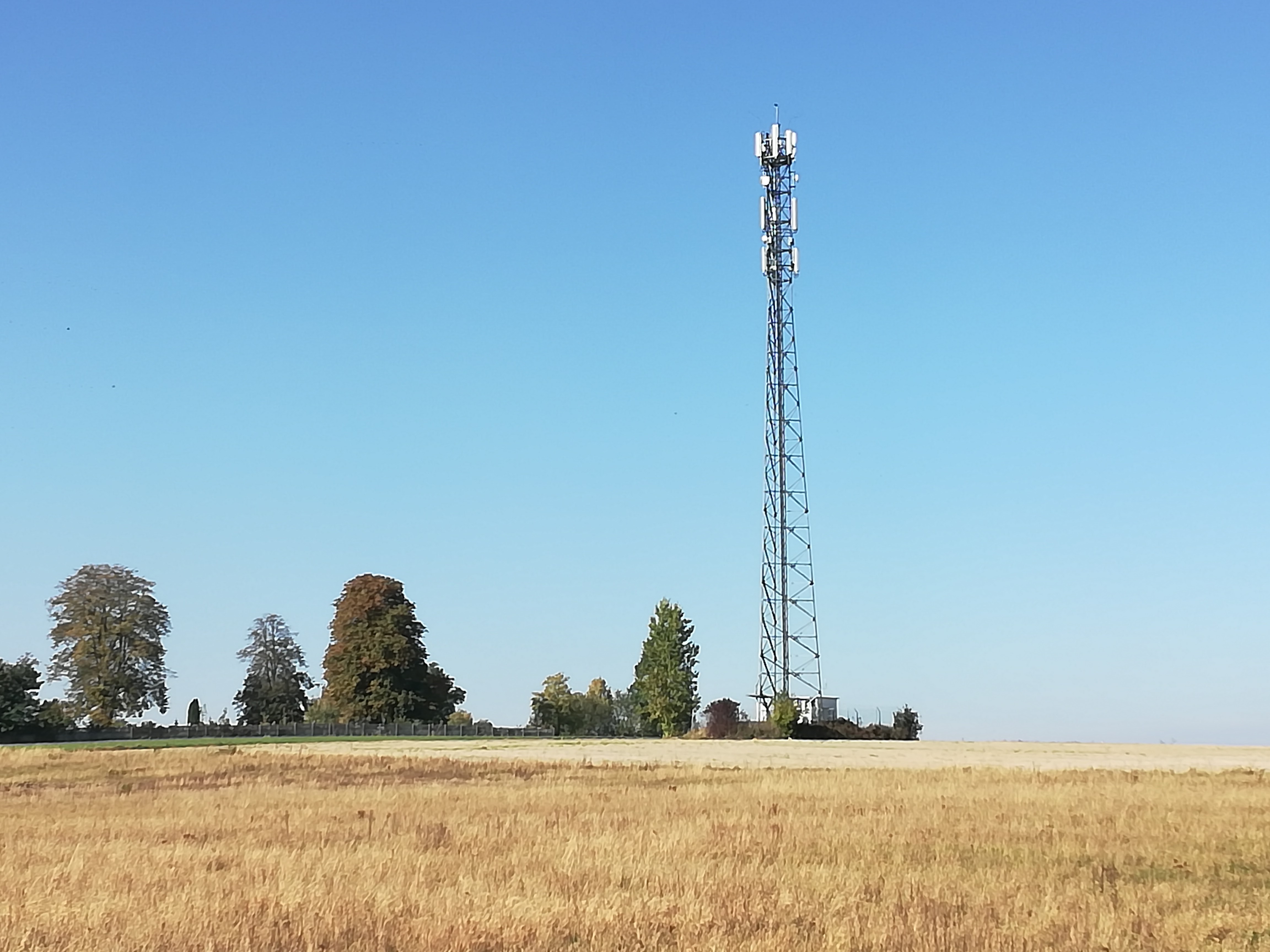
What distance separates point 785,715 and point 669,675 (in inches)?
978

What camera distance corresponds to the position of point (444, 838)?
66.2 feet

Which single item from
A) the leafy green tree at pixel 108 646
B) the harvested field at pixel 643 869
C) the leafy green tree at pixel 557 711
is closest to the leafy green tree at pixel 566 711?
the leafy green tree at pixel 557 711

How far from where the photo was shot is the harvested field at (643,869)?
12047mm

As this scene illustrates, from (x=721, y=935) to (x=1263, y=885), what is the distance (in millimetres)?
8091

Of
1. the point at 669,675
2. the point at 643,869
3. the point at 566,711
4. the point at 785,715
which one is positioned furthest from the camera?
the point at 566,711

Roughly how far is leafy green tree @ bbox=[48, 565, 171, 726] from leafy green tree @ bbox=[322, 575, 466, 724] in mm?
14619

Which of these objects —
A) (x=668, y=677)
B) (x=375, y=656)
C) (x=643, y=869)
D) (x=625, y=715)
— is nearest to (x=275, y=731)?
(x=375, y=656)

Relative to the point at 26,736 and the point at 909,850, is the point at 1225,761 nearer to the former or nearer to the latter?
the point at 909,850

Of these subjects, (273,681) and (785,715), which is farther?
(273,681)

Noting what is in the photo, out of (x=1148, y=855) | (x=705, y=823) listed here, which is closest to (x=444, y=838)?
(x=705, y=823)

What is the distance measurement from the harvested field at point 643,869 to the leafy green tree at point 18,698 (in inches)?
2771

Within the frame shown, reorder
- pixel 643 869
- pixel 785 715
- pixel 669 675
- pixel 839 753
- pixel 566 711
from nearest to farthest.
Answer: pixel 643 869
pixel 839 753
pixel 785 715
pixel 669 675
pixel 566 711

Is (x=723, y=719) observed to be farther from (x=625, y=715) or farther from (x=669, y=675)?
(x=625, y=715)

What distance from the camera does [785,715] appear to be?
3376 inches
